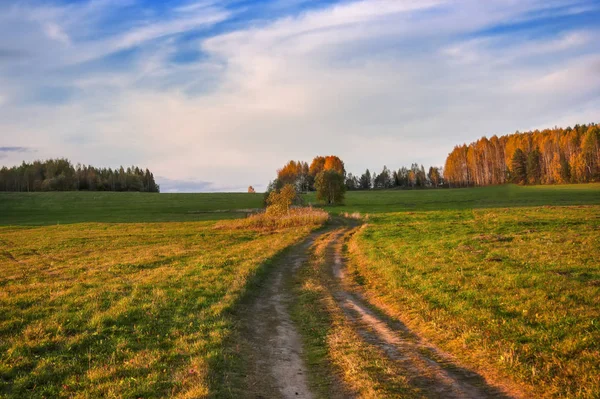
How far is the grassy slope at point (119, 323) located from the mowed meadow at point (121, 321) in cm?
3

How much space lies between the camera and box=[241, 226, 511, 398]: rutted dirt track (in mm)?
7453

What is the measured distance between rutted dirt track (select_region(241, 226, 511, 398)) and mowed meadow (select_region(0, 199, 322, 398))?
842 millimetres

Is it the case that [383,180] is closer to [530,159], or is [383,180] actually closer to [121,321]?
[530,159]

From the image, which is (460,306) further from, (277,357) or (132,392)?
(132,392)

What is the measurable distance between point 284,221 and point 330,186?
42.3m

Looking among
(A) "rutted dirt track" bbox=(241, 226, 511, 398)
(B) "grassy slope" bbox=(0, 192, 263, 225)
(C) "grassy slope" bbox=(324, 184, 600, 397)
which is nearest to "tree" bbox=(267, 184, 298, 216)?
(C) "grassy slope" bbox=(324, 184, 600, 397)

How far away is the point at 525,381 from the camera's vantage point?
7.31 metres

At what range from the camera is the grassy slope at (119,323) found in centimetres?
772

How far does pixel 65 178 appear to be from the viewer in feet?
455

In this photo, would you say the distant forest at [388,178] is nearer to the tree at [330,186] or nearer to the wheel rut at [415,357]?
the tree at [330,186]

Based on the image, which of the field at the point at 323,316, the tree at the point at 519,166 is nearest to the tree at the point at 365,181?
the tree at the point at 519,166

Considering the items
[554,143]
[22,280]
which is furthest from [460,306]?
[554,143]

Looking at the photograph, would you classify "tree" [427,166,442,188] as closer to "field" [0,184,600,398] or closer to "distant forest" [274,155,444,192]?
"distant forest" [274,155,444,192]

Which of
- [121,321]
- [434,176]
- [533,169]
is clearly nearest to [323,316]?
[121,321]
